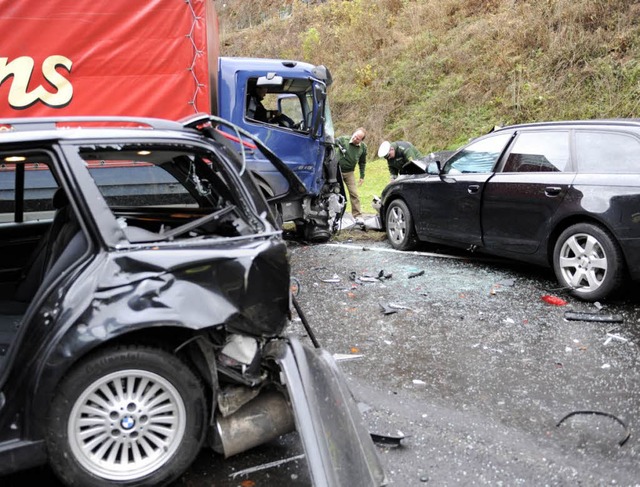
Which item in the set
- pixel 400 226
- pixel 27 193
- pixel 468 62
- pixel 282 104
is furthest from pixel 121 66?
pixel 468 62

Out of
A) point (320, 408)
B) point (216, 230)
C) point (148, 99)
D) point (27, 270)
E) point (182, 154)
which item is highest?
point (148, 99)

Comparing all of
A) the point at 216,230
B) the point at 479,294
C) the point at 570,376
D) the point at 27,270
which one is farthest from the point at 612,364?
the point at 27,270

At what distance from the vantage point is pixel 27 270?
4.12 metres

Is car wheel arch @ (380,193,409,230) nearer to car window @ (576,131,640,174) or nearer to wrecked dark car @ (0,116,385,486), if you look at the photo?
car window @ (576,131,640,174)

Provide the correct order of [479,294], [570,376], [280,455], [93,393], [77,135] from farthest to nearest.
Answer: [479,294] < [570,376] < [280,455] < [77,135] < [93,393]

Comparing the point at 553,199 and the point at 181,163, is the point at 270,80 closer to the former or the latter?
the point at 553,199

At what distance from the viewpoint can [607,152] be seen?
5.43 m

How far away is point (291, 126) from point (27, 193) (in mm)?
4271

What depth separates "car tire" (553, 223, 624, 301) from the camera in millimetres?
5215

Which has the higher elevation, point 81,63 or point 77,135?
point 81,63

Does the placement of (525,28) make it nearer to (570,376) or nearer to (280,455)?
(570,376)

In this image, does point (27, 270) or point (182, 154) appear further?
point (27, 270)

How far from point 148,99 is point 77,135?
15.2 feet

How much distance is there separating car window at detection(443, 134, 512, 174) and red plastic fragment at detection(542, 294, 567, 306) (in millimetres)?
1633
